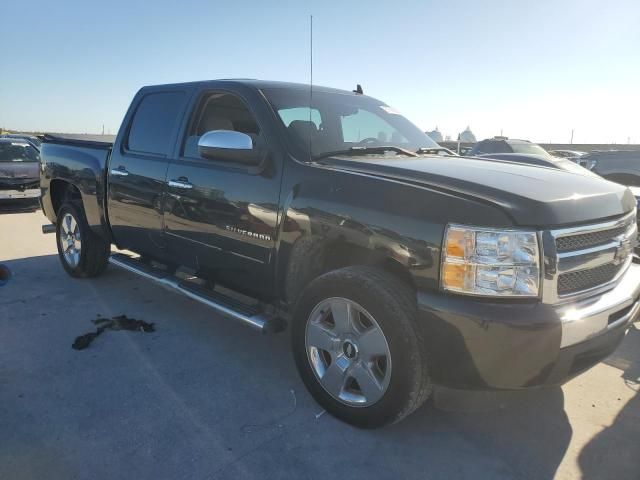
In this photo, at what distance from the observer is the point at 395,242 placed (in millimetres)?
2559

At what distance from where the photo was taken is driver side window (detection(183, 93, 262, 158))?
147 inches

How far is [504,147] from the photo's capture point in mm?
11336

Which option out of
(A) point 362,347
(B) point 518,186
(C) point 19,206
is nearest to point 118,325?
(A) point 362,347

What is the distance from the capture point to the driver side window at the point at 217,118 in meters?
3.72

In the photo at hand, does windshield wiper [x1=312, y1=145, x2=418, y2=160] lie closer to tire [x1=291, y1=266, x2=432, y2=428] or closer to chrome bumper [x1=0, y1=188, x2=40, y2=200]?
tire [x1=291, y1=266, x2=432, y2=428]

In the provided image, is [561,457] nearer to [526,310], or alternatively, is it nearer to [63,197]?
[526,310]

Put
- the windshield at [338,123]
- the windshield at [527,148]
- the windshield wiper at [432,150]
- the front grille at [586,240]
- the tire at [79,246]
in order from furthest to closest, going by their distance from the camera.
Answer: the windshield at [527,148], the tire at [79,246], the windshield wiper at [432,150], the windshield at [338,123], the front grille at [586,240]

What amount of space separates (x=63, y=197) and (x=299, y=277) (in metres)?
3.91

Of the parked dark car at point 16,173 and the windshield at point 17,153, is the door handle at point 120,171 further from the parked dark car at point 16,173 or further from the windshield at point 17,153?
the windshield at point 17,153

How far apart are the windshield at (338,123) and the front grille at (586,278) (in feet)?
4.97

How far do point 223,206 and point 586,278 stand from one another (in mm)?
2247

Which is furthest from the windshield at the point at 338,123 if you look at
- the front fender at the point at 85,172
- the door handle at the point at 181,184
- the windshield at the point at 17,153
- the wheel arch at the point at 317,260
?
the windshield at the point at 17,153

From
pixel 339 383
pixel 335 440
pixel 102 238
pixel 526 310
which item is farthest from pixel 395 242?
pixel 102 238

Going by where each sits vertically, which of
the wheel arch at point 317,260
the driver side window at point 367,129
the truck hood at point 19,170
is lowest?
the truck hood at point 19,170
